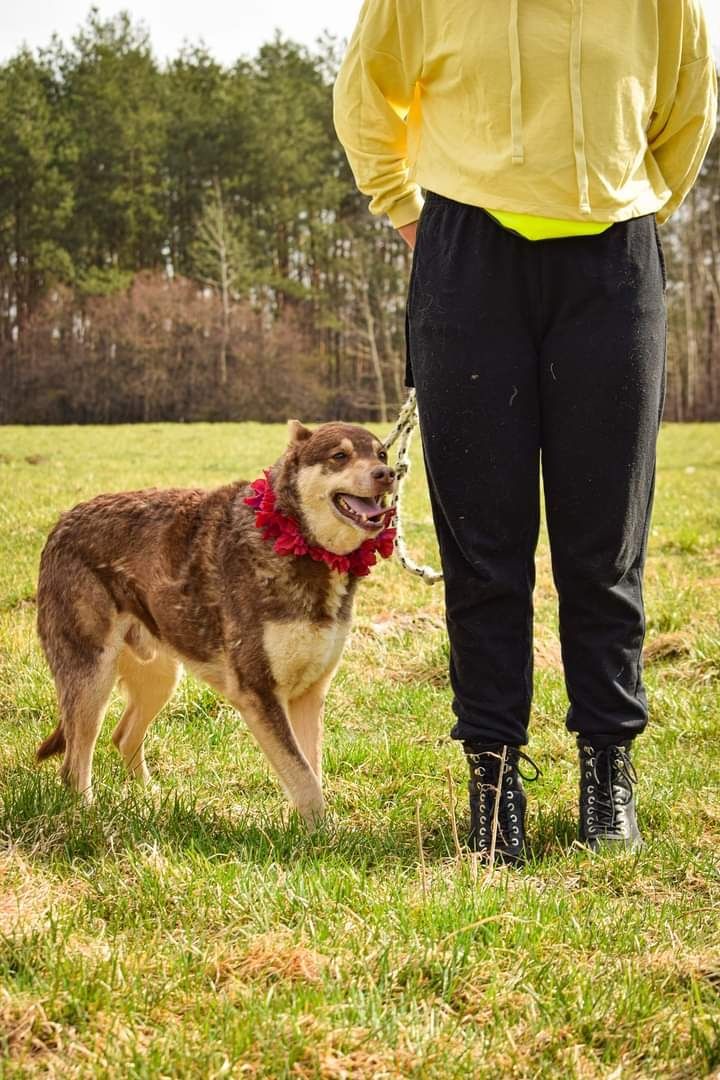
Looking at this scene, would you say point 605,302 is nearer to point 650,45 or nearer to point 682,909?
point 650,45

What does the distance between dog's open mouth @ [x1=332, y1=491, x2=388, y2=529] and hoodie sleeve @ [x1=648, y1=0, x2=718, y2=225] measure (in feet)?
4.83

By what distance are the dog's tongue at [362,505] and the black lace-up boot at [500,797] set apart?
0.95 m

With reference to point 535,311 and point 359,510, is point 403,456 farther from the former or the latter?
point 535,311

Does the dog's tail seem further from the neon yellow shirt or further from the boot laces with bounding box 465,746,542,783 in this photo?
the neon yellow shirt

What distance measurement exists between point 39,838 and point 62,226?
41532mm

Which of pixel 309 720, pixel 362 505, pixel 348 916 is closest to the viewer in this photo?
pixel 348 916

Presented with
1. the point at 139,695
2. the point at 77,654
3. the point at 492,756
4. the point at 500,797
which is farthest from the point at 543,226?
the point at 139,695

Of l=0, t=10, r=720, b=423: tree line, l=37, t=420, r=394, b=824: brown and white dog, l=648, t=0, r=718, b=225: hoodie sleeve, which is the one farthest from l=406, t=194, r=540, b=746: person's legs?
l=0, t=10, r=720, b=423: tree line

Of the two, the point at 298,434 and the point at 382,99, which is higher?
the point at 382,99

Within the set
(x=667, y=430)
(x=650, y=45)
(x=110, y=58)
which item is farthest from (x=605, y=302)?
(x=110, y=58)

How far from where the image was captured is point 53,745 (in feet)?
13.3

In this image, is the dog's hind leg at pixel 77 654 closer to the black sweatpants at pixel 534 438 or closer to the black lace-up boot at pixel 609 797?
the black sweatpants at pixel 534 438

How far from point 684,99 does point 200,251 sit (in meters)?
41.0

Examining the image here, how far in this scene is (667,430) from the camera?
2869 centimetres
